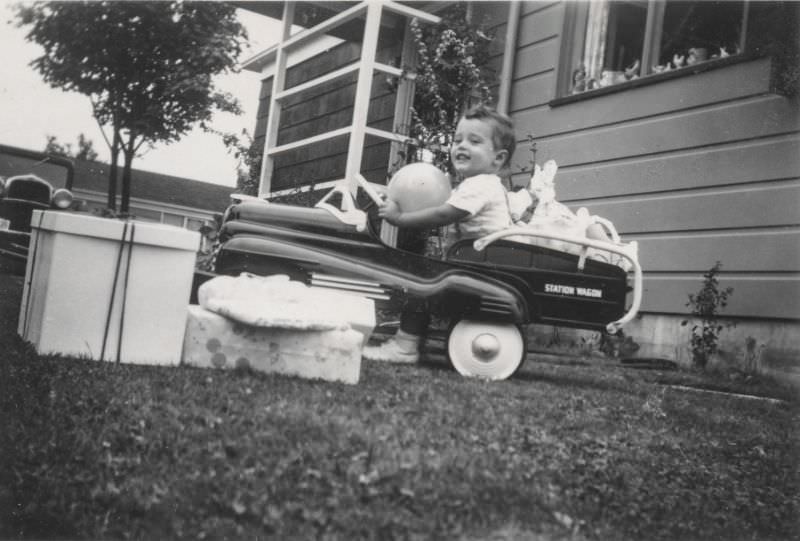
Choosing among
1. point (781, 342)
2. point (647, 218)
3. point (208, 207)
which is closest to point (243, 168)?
point (208, 207)

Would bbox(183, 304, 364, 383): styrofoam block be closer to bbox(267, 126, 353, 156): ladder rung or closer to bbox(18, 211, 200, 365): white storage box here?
bbox(18, 211, 200, 365): white storage box

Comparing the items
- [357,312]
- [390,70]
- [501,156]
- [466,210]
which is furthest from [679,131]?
[357,312]

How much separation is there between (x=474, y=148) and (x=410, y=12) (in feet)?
11.8

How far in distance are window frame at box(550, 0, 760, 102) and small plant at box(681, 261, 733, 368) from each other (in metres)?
1.25

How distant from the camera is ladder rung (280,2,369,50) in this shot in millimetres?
6742

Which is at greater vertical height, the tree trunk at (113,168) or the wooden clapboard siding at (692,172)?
the wooden clapboard siding at (692,172)

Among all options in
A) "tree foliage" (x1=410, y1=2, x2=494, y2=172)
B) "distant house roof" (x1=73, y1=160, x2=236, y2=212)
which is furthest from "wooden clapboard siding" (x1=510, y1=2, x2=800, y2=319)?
"distant house roof" (x1=73, y1=160, x2=236, y2=212)

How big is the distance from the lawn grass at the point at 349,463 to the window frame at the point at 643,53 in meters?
2.77

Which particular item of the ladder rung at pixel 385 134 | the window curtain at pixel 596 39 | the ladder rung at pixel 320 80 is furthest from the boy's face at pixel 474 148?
the ladder rung at pixel 320 80

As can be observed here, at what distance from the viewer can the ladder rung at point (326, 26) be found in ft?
22.1

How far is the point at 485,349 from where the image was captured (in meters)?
3.10

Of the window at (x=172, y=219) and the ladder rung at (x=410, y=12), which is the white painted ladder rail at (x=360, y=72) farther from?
the window at (x=172, y=219)

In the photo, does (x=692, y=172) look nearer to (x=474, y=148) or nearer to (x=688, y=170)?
(x=688, y=170)

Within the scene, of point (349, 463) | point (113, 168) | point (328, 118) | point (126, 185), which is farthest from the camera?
point (328, 118)
